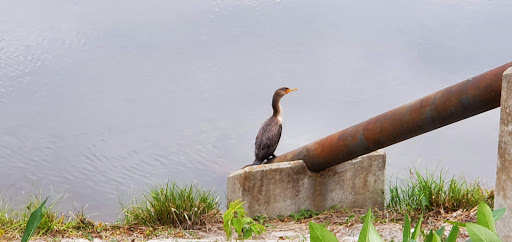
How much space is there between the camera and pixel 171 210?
6191mm

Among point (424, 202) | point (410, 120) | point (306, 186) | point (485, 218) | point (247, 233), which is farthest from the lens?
point (306, 186)

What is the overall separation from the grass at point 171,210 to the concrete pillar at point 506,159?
9.68 ft

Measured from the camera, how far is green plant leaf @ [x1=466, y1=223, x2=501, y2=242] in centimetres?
161

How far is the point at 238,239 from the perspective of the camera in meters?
5.19

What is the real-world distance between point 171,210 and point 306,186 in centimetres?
168

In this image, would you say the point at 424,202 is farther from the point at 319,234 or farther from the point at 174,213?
the point at 319,234

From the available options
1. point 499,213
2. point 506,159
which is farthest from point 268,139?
point 499,213

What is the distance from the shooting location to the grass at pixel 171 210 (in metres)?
6.20

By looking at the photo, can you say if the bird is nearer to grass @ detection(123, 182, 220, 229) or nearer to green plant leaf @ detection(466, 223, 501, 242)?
grass @ detection(123, 182, 220, 229)

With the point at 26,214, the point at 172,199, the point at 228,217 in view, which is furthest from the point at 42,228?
the point at 228,217

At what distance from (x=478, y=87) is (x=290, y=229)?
2207 mm

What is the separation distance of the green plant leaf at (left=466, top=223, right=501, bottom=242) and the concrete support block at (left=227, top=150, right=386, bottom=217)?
5.49 meters

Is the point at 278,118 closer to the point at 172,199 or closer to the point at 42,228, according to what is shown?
the point at 172,199

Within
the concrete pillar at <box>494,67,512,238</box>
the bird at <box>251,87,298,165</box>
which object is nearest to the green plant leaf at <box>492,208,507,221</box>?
the concrete pillar at <box>494,67,512,238</box>
